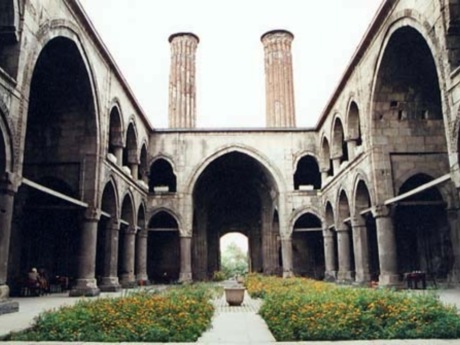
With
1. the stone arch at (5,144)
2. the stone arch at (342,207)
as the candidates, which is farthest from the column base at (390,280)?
the stone arch at (5,144)

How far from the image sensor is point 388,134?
15992 mm

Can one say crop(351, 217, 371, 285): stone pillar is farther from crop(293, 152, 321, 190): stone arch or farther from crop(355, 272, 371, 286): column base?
crop(293, 152, 321, 190): stone arch

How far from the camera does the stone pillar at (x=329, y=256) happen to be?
2276cm

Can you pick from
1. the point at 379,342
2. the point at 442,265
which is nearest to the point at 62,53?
the point at 379,342

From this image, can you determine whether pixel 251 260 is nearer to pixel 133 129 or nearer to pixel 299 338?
pixel 133 129

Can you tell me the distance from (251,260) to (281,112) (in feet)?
37.5

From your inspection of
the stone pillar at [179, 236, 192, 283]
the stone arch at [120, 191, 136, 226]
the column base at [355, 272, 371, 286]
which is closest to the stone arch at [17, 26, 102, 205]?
the stone arch at [120, 191, 136, 226]

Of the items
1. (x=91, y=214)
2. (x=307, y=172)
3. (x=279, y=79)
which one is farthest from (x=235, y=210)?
(x=91, y=214)

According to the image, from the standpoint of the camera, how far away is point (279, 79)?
3259cm

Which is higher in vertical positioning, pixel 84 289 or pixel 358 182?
pixel 358 182

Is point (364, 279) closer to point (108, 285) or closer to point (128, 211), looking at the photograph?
point (108, 285)

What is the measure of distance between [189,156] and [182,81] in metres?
9.11

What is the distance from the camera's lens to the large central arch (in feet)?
92.7

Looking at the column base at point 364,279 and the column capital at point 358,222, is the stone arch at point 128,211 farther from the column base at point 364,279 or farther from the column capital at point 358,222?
the column base at point 364,279
